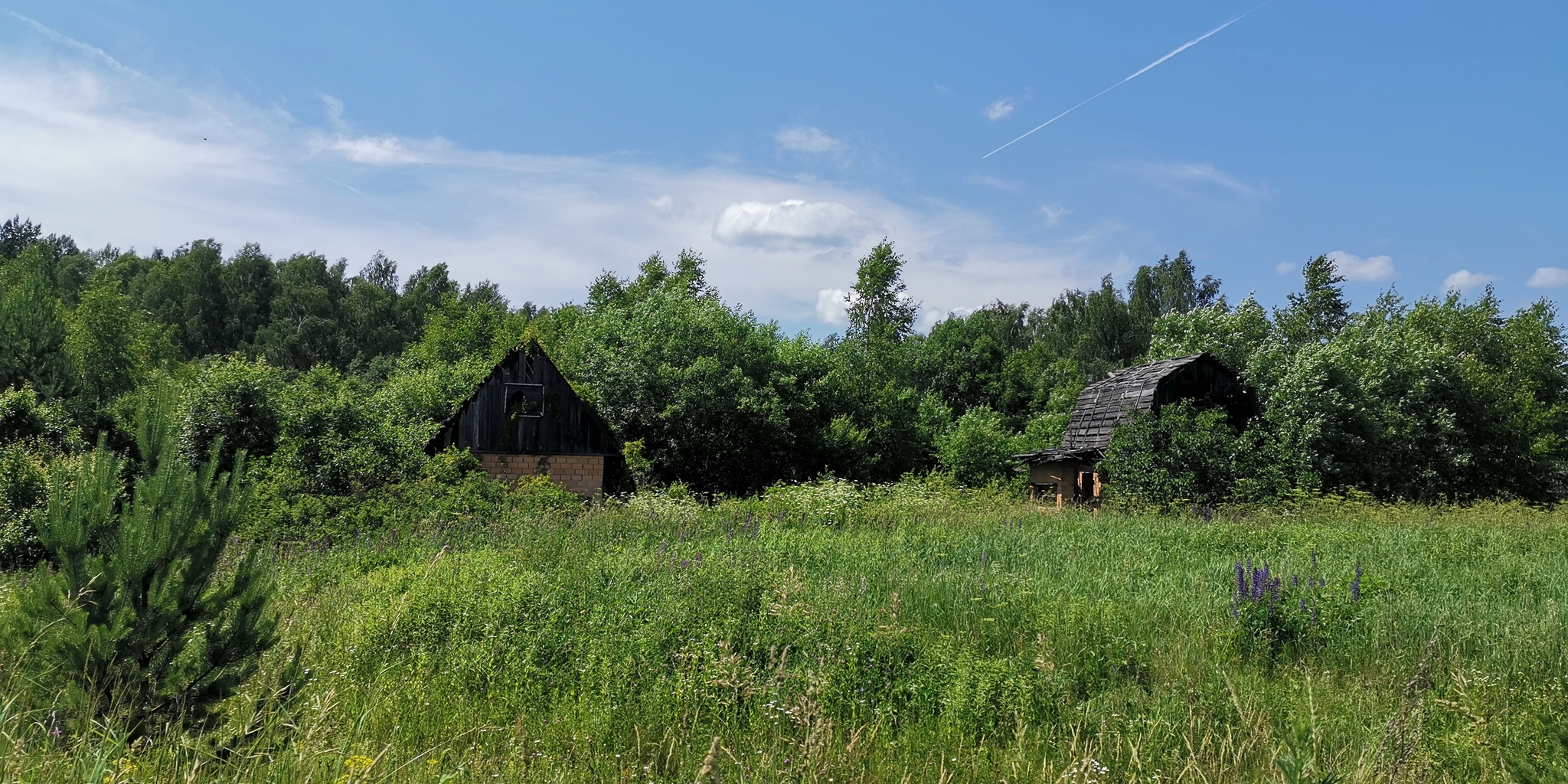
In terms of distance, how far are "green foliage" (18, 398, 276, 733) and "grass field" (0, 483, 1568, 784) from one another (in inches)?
7.1

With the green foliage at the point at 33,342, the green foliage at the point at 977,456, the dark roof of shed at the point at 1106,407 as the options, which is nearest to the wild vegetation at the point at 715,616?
the dark roof of shed at the point at 1106,407

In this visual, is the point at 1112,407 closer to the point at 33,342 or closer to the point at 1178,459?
the point at 1178,459

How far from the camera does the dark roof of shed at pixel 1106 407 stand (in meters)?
26.1

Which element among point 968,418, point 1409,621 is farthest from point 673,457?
point 1409,621

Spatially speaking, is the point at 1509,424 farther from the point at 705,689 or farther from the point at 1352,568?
the point at 705,689

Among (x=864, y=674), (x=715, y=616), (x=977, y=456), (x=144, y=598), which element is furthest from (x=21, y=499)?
(x=977, y=456)

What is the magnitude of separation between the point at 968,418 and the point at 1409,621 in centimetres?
2795

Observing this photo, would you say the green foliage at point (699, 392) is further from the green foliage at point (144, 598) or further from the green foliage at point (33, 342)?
the green foliage at point (33, 342)

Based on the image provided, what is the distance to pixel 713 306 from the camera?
30703 mm

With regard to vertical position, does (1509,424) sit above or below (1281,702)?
above

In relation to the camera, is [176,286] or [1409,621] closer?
[1409,621]

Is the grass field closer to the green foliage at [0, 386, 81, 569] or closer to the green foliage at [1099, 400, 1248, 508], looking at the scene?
the green foliage at [0, 386, 81, 569]

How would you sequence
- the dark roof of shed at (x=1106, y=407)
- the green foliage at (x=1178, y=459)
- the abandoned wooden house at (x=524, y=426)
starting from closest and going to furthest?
the green foliage at (x=1178, y=459) < the abandoned wooden house at (x=524, y=426) < the dark roof of shed at (x=1106, y=407)

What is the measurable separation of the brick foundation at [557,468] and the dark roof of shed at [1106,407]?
14031 mm
